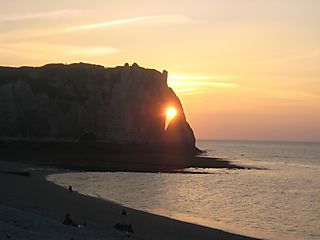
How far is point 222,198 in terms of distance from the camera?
141ft

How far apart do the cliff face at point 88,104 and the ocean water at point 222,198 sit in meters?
46.8

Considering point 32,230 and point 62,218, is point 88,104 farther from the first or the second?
point 32,230

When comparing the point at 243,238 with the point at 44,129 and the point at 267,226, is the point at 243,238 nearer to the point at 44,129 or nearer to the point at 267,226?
the point at 267,226

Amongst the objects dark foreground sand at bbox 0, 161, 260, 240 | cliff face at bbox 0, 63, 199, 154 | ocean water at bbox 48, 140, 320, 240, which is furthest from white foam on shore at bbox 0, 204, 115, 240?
cliff face at bbox 0, 63, 199, 154

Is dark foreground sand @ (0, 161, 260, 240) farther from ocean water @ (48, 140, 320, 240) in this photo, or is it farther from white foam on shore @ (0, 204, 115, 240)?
ocean water @ (48, 140, 320, 240)

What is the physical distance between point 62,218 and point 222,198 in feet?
68.8

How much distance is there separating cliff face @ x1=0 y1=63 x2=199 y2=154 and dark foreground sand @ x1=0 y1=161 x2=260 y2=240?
61307 millimetres

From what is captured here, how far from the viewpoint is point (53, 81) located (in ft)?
366

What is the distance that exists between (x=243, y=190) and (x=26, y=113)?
65.8m

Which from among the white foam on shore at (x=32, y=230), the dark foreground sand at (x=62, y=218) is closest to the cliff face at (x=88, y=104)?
the dark foreground sand at (x=62, y=218)

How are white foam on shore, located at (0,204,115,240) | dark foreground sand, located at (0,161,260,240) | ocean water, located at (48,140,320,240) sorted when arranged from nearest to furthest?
white foam on shore, located at (0,204,115,240) < dark foreground sand, located at (0,161,260,240) < ocean water, located at (48,140,320,240)

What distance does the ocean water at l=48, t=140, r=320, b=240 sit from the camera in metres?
30.2

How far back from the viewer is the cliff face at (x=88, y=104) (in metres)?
103

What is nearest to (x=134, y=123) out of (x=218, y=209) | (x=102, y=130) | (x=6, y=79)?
(x=102, y=130)
